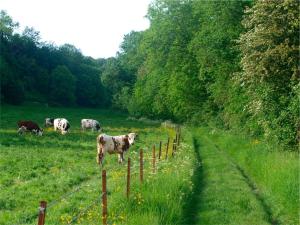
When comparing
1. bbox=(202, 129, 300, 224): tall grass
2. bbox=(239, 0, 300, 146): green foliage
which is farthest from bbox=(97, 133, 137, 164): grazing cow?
bbox=(239, 0, 300, 146): green foliage

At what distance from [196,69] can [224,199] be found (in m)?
39.0

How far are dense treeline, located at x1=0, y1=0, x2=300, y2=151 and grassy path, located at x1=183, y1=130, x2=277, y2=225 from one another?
3.72 metres

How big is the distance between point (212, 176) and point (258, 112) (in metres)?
5.32

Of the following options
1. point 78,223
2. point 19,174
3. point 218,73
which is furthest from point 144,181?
point 218,73

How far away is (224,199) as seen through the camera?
16.2m

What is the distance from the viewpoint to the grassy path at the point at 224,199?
1383cm

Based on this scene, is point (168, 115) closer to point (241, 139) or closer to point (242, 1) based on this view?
point (242, 1)

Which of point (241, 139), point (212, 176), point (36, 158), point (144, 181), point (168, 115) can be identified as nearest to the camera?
point (144, 181)

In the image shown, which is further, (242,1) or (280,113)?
(242,1)

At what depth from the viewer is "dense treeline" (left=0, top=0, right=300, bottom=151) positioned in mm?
22203

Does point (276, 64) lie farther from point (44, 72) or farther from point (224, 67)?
point (44, 72)

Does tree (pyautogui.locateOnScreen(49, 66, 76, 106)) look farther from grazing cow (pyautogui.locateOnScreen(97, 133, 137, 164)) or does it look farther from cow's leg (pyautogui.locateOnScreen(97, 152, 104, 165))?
cow's leg (pyautogui.locateOnScreen(97, 152, 104, 165))

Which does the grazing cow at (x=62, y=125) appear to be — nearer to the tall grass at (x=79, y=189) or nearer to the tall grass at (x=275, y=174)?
the tall grass at (x=79, y=189)

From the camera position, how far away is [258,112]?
24.5 metres
